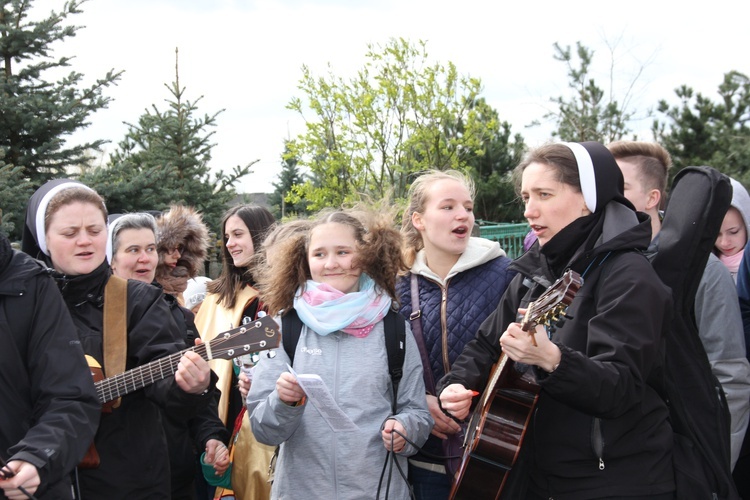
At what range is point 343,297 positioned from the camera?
362cm

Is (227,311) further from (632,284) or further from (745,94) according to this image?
(745,94)

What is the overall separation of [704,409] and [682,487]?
0.42 meters

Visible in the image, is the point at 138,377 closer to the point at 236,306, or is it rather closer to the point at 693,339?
the point at 236,306

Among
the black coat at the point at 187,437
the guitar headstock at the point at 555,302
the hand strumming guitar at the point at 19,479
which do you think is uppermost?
the guitar headstock at the point at 555,302

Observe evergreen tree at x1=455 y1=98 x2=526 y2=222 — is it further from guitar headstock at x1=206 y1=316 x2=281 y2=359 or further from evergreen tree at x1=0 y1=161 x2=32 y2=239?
guitar headstock at x1=206 y1=316 x2=281 y2=359

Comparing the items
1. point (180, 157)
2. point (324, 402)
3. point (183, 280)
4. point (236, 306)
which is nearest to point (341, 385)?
point (324, 402)

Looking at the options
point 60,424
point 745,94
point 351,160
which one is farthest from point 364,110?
point 60,424

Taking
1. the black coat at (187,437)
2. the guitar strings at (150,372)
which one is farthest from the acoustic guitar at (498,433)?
the black coat at (187,437)

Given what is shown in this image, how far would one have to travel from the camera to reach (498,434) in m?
3.02

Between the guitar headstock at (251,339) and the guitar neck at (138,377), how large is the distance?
4.6 inches

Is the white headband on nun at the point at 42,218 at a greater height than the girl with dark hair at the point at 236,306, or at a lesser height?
greater

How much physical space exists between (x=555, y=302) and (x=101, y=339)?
2255mm

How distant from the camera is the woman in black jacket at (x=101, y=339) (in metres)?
3.49

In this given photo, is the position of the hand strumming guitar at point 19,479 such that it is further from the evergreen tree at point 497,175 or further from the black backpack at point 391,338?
the evergreen tree at point 497,175
